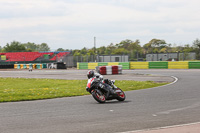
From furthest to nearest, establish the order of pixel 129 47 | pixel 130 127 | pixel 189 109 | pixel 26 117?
pixel 129 47
pixel 189 109
pixel 26 117
pixel 130 127

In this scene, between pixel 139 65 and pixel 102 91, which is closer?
pixel 102 91

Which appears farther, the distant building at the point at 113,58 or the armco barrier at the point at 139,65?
the distant building at the point at 113,58

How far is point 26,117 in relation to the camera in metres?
8.82

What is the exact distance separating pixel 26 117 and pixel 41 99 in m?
5.32

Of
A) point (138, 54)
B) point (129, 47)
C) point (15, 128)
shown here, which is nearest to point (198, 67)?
point (138, 54)

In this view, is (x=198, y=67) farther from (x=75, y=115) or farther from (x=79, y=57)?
(x=75, y=115)

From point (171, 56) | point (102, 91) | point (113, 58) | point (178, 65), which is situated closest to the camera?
point (102, 91)

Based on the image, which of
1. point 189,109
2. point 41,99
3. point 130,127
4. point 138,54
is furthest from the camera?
point 138,54

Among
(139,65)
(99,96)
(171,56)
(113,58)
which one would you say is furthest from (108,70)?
(99,96)

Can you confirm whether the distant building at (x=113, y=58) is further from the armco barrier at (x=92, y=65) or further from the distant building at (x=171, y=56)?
the distant building at (x=171, y=56)

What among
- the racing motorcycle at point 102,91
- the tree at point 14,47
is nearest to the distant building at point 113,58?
the racing motorcycle at point 102,91

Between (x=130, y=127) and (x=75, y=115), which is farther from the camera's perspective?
(x=75, y=115)

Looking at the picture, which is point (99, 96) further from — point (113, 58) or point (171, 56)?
point (113, 58)

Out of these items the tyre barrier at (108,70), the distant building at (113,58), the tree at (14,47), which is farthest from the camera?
the tree at (14,47)
